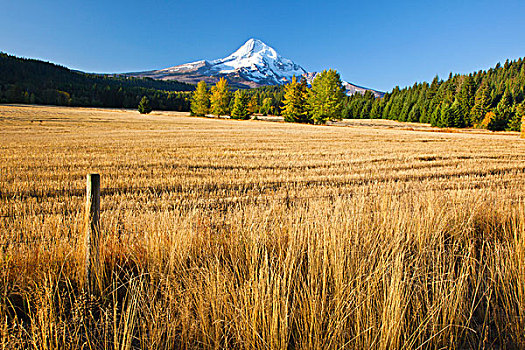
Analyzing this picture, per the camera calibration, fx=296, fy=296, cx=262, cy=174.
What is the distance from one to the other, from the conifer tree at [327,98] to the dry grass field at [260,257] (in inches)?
1737

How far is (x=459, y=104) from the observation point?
71125 millimetres

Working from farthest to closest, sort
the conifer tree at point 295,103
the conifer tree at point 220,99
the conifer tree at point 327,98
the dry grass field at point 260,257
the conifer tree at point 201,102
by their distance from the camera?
the conifer tree at point 201,102
the conifer tree at point 220,99
the conifer tree at point 295,103
the conifer tree at point 327,98
the dry grass field at point 260,257

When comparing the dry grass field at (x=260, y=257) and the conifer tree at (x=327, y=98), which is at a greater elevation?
the conifer tree at (x=327, y=98)

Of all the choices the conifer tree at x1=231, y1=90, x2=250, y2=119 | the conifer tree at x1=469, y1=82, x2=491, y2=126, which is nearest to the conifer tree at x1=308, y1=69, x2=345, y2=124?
the conifer tree at x1=231, y1=90, x2=250, y2=119

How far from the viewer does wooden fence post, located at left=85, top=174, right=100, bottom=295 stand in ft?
9.38

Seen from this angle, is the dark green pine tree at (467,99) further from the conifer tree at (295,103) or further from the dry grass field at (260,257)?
the dry grass field at (260,257)

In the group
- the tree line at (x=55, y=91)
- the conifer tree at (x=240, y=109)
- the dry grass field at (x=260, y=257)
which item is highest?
the tree line at (x=55, y=91)

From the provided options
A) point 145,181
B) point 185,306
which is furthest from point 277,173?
point 185,306

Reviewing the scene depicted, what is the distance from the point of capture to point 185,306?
7.26 ft

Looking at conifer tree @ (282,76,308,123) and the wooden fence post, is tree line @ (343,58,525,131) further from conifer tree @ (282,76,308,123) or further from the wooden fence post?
the wooden fence post

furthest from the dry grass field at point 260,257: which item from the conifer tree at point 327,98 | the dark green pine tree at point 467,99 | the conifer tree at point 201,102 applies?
the dark green pine tree at point 467,99

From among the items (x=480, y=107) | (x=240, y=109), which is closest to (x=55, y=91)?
(x=240, y=109)

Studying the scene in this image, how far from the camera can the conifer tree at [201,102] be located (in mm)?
71625

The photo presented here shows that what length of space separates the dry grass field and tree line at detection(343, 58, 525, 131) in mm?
62080
